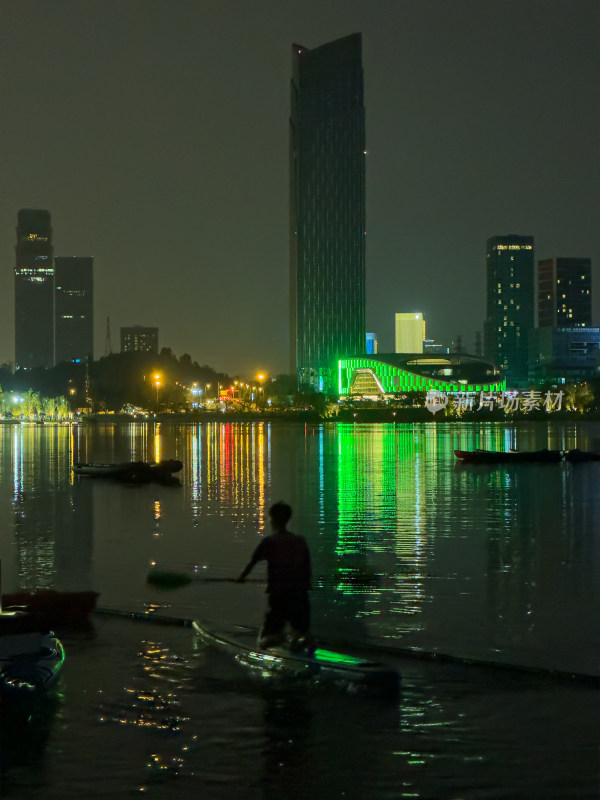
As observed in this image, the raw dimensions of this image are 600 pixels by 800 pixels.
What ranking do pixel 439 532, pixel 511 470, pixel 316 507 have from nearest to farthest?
pixel 439 532
pixel 316 507
pixel 511 470

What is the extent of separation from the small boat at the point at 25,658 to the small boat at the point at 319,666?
181 cm

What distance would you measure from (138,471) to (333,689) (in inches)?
1195

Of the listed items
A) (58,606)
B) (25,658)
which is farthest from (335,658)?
(58,606)

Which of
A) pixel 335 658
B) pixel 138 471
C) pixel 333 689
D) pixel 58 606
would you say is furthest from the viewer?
pixel 138 471

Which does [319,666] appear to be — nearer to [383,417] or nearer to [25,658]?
[25,658]

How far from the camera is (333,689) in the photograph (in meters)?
9.19

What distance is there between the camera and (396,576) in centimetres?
1588

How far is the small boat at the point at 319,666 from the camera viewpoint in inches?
359

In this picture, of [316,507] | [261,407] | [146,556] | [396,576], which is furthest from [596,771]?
[261,407]

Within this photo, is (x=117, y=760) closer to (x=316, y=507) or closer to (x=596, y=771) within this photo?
(x=596, y=771)

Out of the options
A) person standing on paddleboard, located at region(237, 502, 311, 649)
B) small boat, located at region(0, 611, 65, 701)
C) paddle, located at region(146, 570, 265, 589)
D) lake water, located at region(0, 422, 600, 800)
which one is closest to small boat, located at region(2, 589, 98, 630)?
lake water, located at region(0, 422, 600, 800)

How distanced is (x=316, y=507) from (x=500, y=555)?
935 centimetres

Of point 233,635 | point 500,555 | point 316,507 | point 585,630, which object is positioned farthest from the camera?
point 316,507

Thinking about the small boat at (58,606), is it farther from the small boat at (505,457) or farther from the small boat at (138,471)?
the small boat at (505,457)
